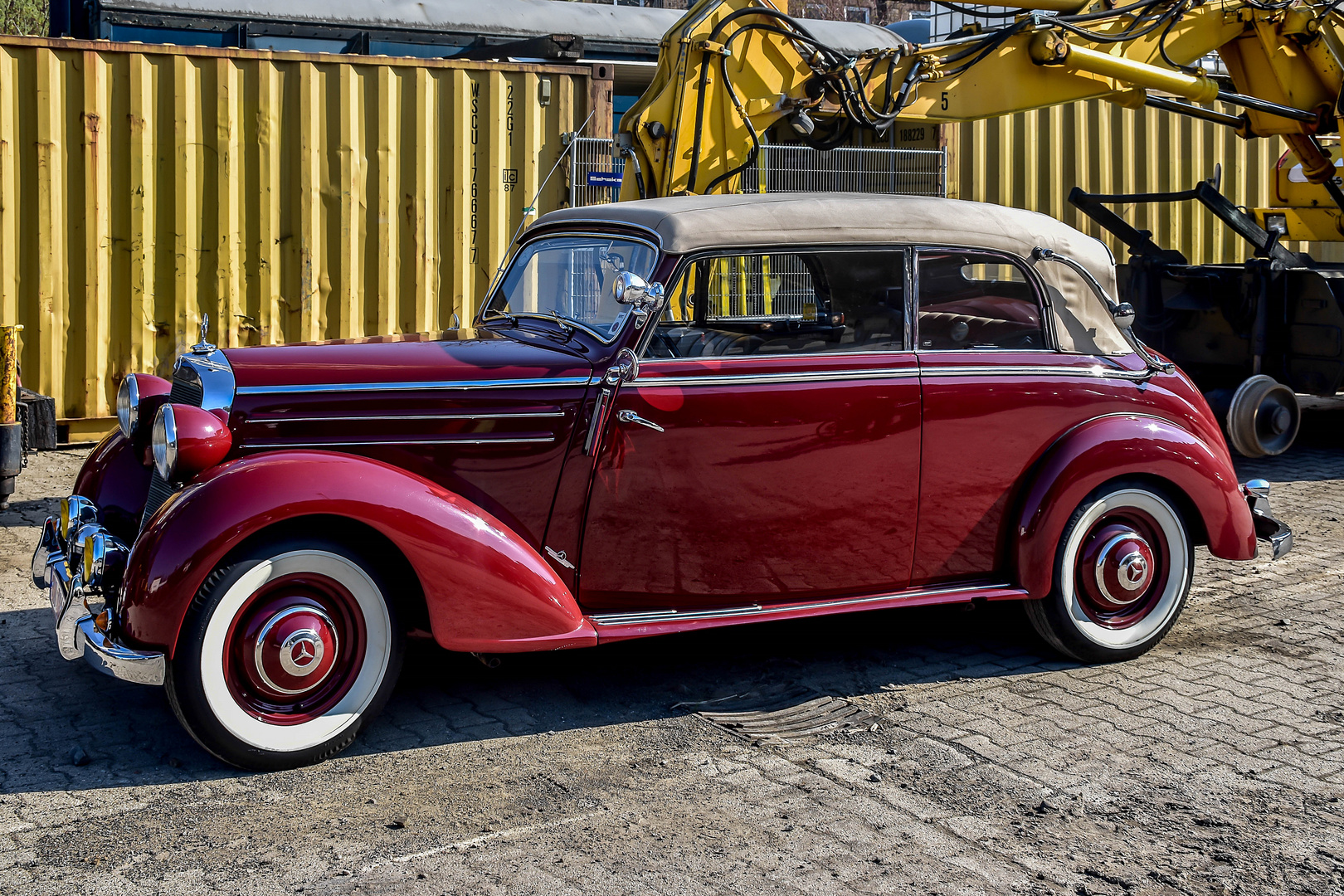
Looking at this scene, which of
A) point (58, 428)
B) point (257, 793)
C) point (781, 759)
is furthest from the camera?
point (58, 428)

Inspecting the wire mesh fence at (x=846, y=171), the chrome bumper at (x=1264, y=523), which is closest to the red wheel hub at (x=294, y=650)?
the chrome bumper at (x=1264, y=523)

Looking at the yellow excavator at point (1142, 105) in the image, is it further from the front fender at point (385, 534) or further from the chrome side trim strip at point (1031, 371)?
the front fender at point (385, 534)

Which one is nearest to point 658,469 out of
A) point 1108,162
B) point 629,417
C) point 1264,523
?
point 629,417

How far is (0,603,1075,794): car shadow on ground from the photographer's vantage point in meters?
3.76

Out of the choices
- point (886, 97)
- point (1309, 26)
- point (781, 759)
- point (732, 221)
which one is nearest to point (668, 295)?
point (732, 221)

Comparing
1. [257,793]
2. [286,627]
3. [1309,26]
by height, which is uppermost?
[1309,26]

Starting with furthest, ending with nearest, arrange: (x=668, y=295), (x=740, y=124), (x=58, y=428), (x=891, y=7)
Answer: (x=891, y=7) → (x=58, y=428) → (x=740, y=124) → (x=668, y=295)

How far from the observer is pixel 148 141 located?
8.61 m

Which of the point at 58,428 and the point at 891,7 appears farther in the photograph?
the point at 891,7

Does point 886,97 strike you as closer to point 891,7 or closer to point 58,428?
point 58,428

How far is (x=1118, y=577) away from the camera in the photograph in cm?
468

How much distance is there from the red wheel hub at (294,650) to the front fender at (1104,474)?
91.9 inches

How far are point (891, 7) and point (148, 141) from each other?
21013mm

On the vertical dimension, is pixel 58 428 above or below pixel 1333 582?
above
